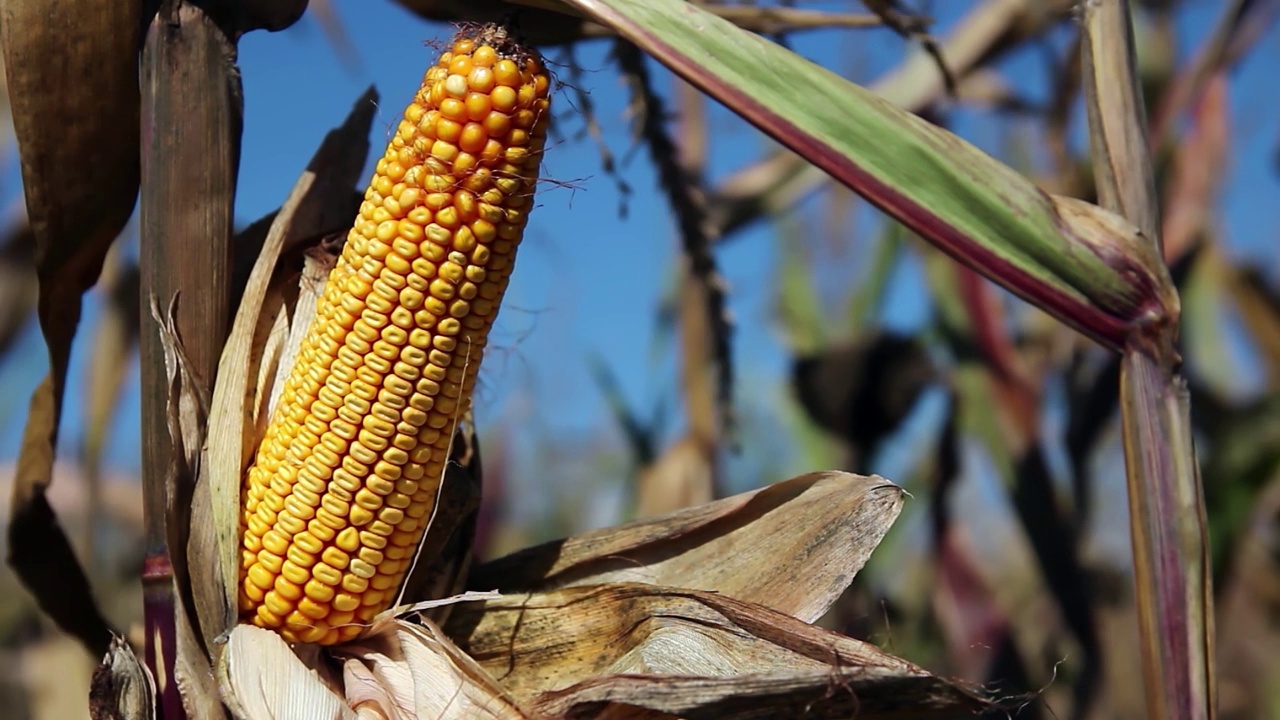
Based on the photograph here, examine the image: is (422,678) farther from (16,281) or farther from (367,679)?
(16,281)

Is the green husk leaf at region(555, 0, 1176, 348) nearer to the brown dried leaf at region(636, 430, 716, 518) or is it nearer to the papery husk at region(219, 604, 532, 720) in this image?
the papery husk at region(219, 604, 532, 720)

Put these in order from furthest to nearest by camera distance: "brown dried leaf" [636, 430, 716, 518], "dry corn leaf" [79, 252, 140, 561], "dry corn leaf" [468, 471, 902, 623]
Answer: "brown dried leaf" [636, 430, 716, 518]
"dry corn leaf" [79, 252, 140, 561]
"dry corn leaf" [468, 471, 902, 623]

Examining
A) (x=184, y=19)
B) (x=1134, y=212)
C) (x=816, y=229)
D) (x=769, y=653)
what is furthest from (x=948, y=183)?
(x=816, y=229)

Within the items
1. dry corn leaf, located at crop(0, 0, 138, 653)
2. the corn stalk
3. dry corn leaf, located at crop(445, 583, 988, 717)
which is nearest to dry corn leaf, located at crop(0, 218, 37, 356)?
dry corn leaf, located at crop(0, 0, 138, 653)

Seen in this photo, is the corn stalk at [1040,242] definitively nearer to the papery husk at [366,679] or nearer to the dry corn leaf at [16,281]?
the papery husk at [366,679]

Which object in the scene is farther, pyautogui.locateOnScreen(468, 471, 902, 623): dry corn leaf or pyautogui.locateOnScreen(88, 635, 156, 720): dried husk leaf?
pyautogui.locateOnScreen(468, 471, 902, 623): dry corn leaf

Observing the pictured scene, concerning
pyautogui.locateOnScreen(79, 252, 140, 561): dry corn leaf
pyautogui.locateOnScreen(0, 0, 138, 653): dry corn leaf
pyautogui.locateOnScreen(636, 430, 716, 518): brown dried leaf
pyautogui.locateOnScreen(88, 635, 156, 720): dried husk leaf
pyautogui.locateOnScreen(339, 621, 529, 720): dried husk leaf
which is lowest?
pyautogui.locateOnScreen(636, 430, 716, 518): brown dried leaf
